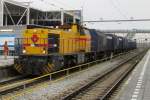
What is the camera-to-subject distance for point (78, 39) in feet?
89.4

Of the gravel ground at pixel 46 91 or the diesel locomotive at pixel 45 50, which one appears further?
the diesel locomotive at pixel 45 50

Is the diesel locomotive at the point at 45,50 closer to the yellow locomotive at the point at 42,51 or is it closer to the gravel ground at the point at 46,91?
the yellow locomotive at the point at 42,51

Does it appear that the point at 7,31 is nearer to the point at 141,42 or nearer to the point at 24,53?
the point at 24,53

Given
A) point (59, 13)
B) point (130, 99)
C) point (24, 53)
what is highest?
point (59, 13)

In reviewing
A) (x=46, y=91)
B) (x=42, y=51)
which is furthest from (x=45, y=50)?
(x=46, y=91)

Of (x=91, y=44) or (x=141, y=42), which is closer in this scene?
(x=91, y=44)

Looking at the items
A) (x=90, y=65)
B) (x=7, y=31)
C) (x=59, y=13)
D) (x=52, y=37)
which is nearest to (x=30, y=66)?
(x=52, y=37)

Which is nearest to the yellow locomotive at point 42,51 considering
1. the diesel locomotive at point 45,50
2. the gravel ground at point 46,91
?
the diesel locomotive at point 45,50

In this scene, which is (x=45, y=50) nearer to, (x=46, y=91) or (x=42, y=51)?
(x=42, y=51)

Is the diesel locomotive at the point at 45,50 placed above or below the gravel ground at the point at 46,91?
above

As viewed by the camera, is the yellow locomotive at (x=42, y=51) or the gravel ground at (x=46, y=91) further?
the yellow locomotive at (x=42, y=51)

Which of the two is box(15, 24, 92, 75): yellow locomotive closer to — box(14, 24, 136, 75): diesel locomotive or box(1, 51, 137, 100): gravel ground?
box(14, 24, 136, 75): diesel locomotive

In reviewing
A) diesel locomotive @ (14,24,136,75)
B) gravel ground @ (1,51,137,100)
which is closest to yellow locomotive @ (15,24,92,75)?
diesel locomotive @ (14,24,136,75)

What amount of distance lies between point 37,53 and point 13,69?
6.06 ft
